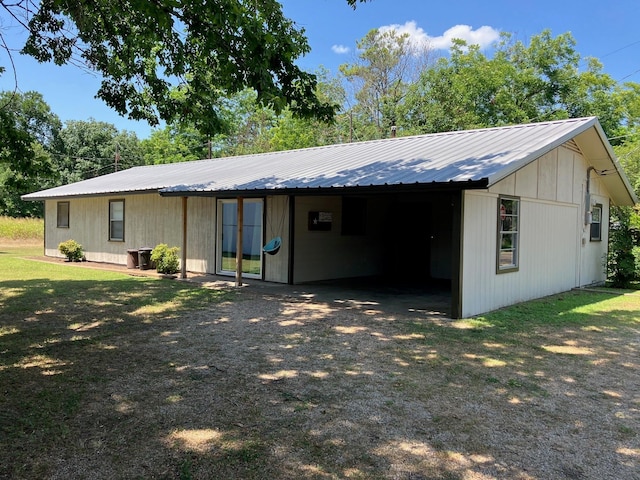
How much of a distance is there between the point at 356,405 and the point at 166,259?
9.32m

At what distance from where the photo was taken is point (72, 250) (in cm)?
1592

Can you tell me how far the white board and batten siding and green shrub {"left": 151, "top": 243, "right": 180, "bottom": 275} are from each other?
7620mm

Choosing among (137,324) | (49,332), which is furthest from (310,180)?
(49,332)

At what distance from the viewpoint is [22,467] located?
112 inches

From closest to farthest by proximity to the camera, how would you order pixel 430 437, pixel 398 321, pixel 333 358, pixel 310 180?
pixel 430 437
pixel 333 358
pixel 398 321
pixel 310 180

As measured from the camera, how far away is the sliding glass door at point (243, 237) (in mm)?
11664

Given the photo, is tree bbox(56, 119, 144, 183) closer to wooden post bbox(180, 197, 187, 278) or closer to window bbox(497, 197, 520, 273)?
wooden post bbox(180, 197, 187, 278)

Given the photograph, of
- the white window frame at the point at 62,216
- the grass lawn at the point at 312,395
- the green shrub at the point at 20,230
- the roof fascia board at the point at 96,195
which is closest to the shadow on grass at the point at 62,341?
the grass lawn at the point at 312,395

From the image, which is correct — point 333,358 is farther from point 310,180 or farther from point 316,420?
point 310,180

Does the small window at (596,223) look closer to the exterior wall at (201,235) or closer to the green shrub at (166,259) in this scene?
the exterior wall at (201,235)

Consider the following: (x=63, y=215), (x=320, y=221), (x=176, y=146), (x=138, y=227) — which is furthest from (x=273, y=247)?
(x=176, y=146)

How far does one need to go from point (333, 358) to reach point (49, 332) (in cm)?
361

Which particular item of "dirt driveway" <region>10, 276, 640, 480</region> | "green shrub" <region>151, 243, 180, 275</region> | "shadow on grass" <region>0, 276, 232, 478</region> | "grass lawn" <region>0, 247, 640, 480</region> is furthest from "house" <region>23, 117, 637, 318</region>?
"shadow on grass" <region>0, 276, 232, 478</region>

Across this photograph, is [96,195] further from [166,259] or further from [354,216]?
[354,216]
